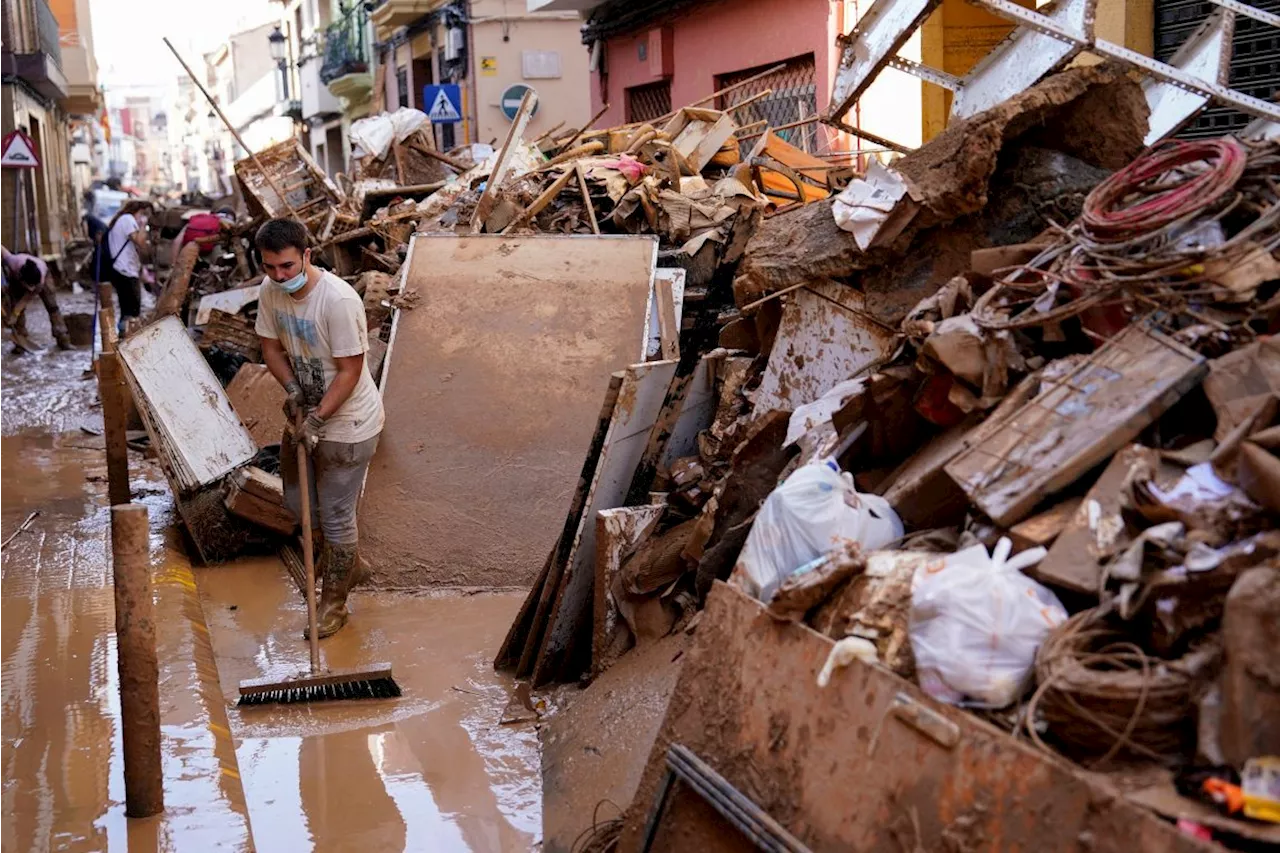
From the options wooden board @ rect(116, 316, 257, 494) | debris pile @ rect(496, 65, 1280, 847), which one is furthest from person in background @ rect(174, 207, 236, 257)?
debris pile @ rect(496, 65, 1280, 847)

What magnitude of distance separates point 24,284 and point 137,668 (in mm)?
13631

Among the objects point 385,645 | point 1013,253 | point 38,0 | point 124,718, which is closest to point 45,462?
point 385,645

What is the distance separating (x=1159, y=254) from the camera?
3.70 metres

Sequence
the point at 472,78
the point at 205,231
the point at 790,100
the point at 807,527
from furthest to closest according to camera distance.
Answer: the point at 472,78
the point at 790,100
the point at 205,231
the point at 807,527

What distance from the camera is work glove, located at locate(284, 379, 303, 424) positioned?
576cm

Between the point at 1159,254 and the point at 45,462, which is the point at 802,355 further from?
the point at 45,462

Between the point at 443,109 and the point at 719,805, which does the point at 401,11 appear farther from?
the point at 719,805

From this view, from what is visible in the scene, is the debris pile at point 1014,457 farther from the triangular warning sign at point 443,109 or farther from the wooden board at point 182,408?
the triangular warning sign at point 443,109

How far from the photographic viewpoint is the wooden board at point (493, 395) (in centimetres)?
660

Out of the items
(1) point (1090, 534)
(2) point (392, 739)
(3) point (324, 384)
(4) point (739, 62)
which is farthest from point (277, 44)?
(1) point (1090, 534)

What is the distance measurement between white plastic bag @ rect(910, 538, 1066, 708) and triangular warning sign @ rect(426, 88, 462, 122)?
16295 millimetres

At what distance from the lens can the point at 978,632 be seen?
2.80 metres

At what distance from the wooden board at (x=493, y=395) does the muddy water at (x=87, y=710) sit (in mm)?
1164

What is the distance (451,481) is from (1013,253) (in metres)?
3.33
